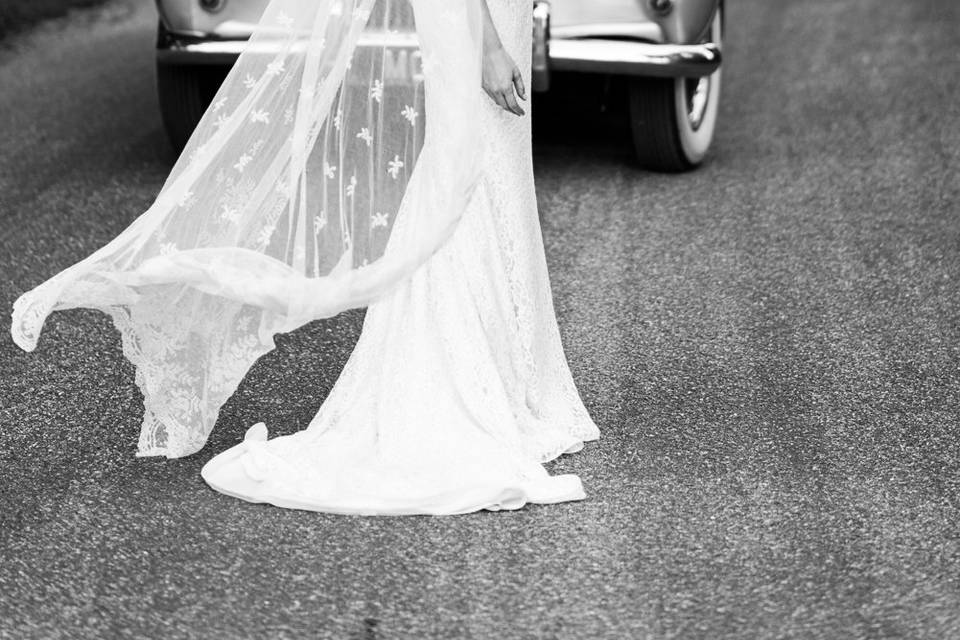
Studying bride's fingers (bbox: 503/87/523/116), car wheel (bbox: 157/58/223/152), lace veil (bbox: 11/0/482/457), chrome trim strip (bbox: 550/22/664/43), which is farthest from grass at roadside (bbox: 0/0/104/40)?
bride's fingers (bbox: 503/87/523/116)

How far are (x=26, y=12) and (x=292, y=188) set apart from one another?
8.59 meters

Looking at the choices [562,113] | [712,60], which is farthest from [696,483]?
[562,113]

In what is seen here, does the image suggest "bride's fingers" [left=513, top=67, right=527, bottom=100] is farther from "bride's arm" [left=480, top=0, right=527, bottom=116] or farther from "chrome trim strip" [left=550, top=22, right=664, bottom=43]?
"chrome trim strip" [left=550, top=22, right=664, bottom=43]

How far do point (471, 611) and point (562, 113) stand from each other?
16.8ft

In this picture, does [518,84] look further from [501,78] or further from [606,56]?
[606,56]

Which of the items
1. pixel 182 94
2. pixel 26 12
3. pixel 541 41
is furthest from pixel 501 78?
pixel 26 12

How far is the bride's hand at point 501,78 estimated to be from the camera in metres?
3.55

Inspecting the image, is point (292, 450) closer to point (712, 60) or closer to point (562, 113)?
point (712, 60)

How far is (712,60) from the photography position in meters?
6.12

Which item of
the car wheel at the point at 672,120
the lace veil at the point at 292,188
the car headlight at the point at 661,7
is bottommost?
the car wheel at the point at 672,120

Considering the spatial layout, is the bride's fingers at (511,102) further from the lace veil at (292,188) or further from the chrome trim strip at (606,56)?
the chrome trim strip at (606,56)

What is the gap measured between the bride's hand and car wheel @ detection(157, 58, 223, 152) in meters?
3.18

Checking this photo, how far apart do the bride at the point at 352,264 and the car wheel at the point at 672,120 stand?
2.66m

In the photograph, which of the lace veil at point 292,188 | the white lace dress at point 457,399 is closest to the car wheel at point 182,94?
the lace veil at point 292,188
